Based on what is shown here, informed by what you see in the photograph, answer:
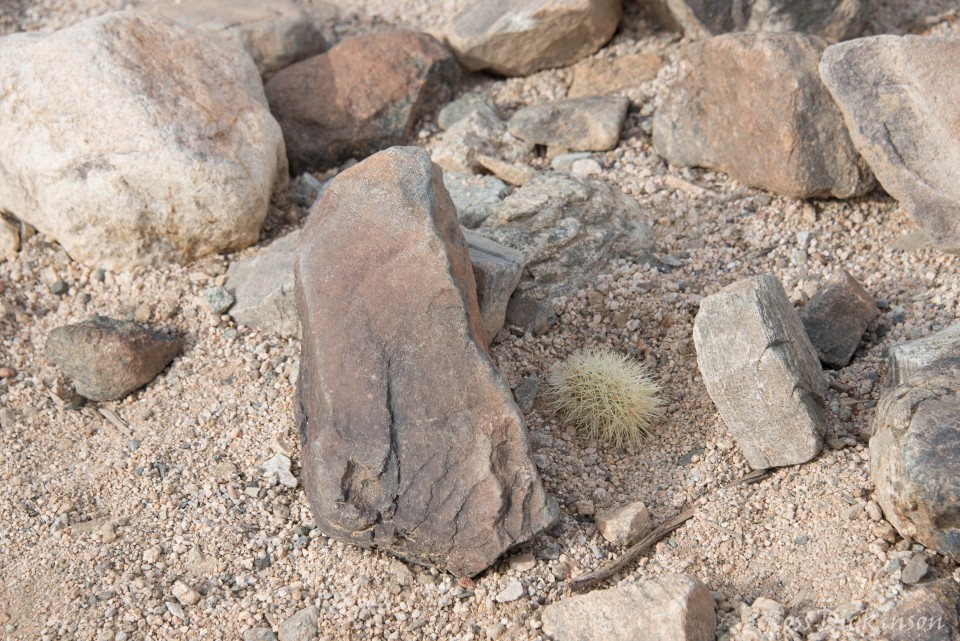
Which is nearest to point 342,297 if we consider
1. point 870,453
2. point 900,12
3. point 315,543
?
point 315,543

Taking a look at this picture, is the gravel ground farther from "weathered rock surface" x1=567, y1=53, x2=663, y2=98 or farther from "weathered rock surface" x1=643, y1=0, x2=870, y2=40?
"weathered rock surface" x1=643, y1=0, x2=870, y2=40

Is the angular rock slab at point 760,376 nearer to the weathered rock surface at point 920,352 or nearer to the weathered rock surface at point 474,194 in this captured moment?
the weathered rock surface at point 920,352

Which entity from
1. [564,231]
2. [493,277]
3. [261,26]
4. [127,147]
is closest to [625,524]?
[493,277]

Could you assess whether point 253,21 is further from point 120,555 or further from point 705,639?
point 705,639

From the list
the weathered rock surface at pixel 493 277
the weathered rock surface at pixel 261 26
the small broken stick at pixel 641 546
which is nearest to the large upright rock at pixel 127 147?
the weathered rock surface at pixel 261 26

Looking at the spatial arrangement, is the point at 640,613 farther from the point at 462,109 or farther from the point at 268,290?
the point at 462,109
